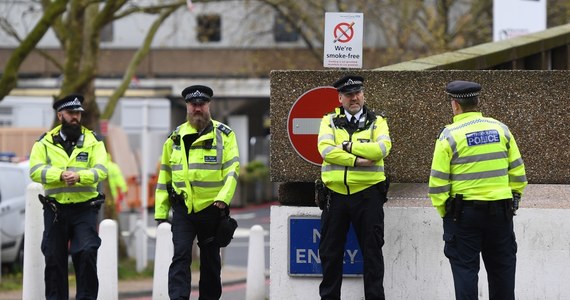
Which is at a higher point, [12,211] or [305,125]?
[305,125]

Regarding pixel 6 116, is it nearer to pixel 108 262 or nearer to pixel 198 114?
pixel 108 262

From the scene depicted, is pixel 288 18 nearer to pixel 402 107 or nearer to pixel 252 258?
pixel 252 258

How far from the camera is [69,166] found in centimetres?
1106

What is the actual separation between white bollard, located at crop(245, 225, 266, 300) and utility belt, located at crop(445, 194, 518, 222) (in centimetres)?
471

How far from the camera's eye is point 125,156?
34.7m

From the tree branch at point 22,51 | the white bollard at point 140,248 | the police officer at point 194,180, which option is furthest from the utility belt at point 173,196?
the white bollard at point 140,248

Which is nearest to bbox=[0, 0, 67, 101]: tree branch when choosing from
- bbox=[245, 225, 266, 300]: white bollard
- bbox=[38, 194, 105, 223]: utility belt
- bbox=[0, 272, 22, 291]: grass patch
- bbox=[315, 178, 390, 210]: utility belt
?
bbox=[0, 272, 22, 291]: grass patch

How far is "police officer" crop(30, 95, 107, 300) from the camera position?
35.9 feet

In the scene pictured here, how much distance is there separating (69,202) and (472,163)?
153 inches

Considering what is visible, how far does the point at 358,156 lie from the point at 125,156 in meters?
25.8

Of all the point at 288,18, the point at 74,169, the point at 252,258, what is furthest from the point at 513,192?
the point at 288,18

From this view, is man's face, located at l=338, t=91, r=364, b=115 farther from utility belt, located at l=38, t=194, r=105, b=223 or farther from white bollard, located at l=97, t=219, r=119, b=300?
white bollard, located at l=97, t=219, r=119, b=300

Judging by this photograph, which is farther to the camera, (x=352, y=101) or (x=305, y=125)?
(x=305, y=125)

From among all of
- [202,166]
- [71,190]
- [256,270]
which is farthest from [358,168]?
[256,270]
